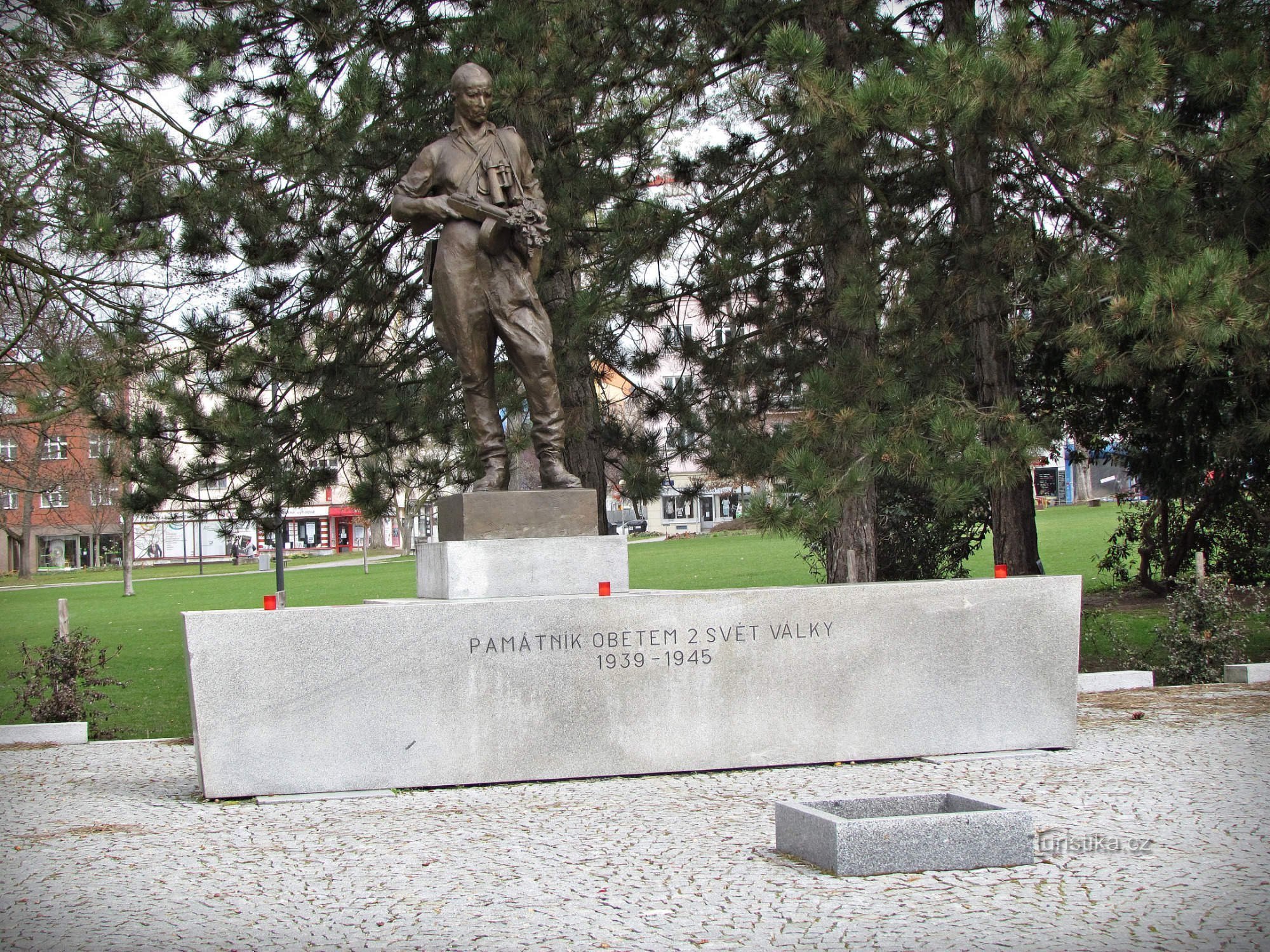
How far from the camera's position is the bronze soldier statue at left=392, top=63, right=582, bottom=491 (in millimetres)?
8133

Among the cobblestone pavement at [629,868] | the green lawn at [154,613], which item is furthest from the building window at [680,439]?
the cobblestone pavement at [629,868]

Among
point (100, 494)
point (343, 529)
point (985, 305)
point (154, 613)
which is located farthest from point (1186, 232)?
point (343, 529)

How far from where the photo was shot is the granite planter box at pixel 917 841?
5.20m

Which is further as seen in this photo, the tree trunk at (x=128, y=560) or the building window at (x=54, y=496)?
the tree trunk at (x=128, y=560)

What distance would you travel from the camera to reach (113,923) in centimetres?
477

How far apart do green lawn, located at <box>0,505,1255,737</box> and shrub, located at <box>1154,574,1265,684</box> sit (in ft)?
8.91

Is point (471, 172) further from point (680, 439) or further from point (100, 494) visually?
point (100, 494)

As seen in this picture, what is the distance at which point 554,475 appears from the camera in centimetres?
830

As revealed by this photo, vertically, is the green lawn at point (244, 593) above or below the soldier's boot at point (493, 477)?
below

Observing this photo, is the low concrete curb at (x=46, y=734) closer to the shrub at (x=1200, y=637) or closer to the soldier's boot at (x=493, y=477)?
the soldier's boot at (x=493, y=477)

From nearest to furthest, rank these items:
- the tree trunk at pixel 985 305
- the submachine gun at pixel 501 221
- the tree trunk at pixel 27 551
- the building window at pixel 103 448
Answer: the submachine gun at pixel 501 221
the tree trunk at pixel 985 305
the building window at pixel 103 448
the tree trunk at pixel 27 551

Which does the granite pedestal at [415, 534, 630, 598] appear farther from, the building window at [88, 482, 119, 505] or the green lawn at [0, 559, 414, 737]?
the building window at [88, 482, 119, 505]

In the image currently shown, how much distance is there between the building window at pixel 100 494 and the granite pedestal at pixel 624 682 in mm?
28998

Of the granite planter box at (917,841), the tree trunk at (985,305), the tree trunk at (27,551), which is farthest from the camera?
the tree trunk at (27,551)
